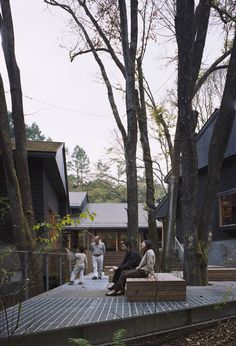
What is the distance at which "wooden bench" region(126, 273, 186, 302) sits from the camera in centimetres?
805

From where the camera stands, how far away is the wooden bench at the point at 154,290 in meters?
8.05

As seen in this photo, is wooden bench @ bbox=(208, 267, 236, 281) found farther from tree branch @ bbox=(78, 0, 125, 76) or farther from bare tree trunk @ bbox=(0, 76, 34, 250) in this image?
tree branch @ bbox=(78, 0, 125, 76)

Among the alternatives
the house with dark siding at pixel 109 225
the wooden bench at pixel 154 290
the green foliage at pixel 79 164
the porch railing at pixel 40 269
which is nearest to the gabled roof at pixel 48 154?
the porch railing at pixel 40 269

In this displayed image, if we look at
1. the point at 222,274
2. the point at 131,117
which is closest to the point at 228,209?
the point at 222,274

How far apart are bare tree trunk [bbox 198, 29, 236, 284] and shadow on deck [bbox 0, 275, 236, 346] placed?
2522 mm

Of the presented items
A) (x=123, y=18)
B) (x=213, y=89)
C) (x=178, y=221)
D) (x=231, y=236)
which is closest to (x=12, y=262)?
(x=123, y=18)

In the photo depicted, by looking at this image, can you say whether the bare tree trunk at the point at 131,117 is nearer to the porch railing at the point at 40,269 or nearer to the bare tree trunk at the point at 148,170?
the bare tree trunk at the point at 148,170

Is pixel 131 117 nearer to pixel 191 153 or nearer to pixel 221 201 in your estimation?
pixel 191 153

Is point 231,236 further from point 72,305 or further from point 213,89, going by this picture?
point 213,89

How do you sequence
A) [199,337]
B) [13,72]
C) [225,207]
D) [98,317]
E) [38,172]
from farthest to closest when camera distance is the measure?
[225,207], [38,172], [13,72], [98,317], [199,337]

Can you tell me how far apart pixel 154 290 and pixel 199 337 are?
2.15 meters

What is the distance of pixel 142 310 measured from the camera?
6883mm

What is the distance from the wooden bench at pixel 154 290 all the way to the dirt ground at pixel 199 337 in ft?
4.70

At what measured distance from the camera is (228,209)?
20.0 m
